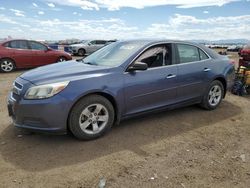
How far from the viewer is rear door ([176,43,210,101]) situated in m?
5.33

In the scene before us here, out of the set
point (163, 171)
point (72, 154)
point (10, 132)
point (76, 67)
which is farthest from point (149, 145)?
point (10, 132)

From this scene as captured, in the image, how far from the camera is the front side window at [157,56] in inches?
194

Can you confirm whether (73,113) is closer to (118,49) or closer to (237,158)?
(118,49)

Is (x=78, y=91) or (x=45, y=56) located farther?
(x=45, y=56)

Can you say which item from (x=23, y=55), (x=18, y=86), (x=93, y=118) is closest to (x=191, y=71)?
(x=93, y=118)

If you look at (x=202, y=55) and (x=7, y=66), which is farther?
(x=7, y=66)

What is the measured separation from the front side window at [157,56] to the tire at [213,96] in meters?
1.31

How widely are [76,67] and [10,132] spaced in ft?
5.07

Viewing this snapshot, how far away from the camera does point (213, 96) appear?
6121 millimetres

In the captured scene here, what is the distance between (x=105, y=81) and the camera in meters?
4.32

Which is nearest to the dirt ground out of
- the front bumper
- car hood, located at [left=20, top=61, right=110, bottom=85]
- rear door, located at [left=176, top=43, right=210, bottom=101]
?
the front bumper

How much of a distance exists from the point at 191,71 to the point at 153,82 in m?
1.05

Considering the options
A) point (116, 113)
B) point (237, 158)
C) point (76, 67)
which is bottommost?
point (237, 158)

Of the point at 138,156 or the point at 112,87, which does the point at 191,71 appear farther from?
the point at 138,156
